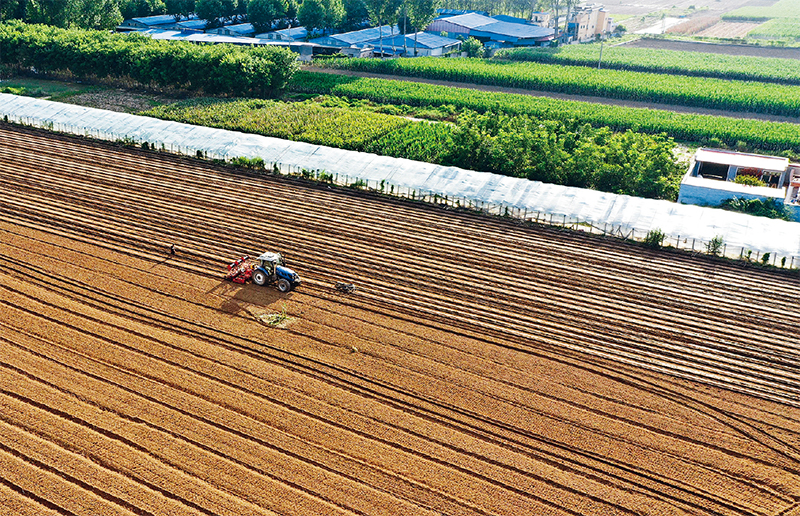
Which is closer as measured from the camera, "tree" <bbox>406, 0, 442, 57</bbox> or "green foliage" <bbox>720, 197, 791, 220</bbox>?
"green foliage" <bbox>720, 197, 791, 220</bbox>

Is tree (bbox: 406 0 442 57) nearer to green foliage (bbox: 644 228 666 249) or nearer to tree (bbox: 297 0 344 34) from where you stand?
tree (bbox: 297 0 344 34)

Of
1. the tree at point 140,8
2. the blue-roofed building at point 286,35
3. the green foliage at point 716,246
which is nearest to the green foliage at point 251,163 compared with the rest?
the green foliage at point 716,246

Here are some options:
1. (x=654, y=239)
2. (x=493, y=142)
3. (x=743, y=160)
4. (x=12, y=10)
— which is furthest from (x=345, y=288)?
(x=12, y=10)

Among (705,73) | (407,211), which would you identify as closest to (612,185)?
(407,211)

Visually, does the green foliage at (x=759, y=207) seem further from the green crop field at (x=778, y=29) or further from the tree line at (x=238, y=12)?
the green crop field at (x=778, y=29)

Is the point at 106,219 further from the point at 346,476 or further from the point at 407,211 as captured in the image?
the point at 346,476

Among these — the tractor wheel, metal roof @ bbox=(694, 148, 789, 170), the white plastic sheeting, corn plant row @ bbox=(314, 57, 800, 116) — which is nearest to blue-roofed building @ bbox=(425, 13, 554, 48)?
corn plant row @ bbox=(314, 57, 800, 116)

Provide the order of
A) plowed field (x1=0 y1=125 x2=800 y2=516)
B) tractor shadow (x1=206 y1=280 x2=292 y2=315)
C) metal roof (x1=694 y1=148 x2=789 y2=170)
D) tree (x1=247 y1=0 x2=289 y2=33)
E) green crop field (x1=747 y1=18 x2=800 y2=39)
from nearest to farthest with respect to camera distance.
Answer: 1. plowed field (x1=0 y1=125 x2=800 y2=516)
2. tractor shadow (x1=206 y1=280 x2=292 y2=315)
3. metal roof (x1=694 y1=148 x2=789 y2=170)
4. tree (x1=247 y1=0 x2=289 y2=33)
5. green crop field (x1=747 y1=18 x2=800 y2=39)
